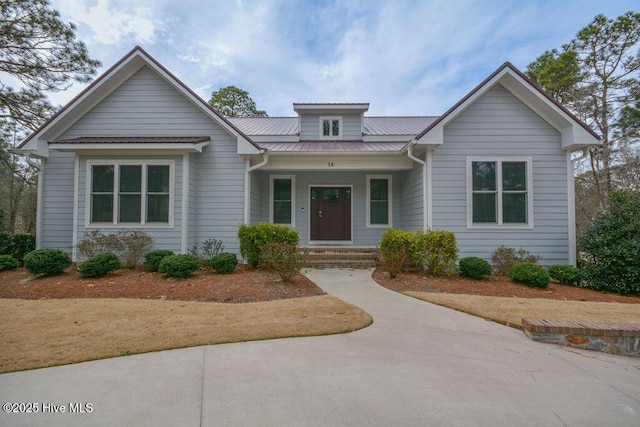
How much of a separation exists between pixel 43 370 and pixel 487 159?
10098mm

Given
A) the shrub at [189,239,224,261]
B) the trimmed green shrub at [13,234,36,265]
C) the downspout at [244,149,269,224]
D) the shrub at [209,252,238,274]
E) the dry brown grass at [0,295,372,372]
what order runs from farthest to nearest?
1. the trimmed green shrub at [13,234,36,265]
2. the downspout at [244,149,269,224]
3. the shrub at [189,239,224,261]
4. the shrub at [209,252,238,274]
5. the dry brown grass at [0,295,372,372]

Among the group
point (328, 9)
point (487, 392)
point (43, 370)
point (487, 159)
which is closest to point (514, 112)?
point (487, 159)

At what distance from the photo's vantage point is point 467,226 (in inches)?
348

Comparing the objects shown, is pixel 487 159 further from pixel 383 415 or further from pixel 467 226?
pixel 383 415

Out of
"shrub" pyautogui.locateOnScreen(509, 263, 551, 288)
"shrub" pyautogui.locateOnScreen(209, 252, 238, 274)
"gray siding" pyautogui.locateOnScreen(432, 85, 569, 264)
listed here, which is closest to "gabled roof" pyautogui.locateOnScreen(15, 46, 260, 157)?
"shrub" pyautogui.locateOnScreen(209, 252, 238, 274)

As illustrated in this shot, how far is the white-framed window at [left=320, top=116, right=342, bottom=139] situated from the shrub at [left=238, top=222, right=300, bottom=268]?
18.6 feet

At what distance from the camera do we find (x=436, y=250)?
7766mm

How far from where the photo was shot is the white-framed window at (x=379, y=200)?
11.3m

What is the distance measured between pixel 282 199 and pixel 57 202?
22.5ft

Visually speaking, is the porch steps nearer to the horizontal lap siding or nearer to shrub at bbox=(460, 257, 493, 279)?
the horizontal lap siding

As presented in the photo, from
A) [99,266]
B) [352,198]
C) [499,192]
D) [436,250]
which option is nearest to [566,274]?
[499,192]

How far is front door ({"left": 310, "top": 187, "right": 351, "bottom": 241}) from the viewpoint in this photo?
37.3 ft

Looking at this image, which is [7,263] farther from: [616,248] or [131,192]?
[616,248]

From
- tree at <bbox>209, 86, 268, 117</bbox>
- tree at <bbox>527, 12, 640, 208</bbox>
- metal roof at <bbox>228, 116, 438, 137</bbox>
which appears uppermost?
tree at <bbox>209, 86, 268, 117</bbox>
